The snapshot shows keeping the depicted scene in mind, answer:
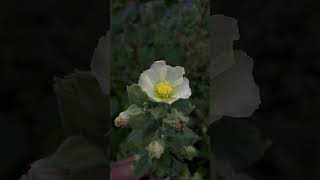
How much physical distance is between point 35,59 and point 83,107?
0.53 ft

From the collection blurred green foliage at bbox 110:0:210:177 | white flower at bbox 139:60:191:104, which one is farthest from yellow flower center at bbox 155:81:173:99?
blurred green foliage at bbox 110:0:210:177

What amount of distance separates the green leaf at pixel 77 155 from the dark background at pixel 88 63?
5 centimetres

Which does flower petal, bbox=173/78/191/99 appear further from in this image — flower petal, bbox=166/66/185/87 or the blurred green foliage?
the blurred green foliage

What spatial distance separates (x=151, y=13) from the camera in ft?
4.62

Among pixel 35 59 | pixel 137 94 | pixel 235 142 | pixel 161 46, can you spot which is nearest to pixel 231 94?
pixel 235 142

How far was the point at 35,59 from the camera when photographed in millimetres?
811

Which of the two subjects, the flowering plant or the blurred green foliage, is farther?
the blurred green foliage

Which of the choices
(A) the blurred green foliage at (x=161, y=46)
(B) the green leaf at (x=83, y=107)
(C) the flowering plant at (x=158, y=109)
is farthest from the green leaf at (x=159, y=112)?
(A) the blurred green foliage at (x=161, y=46)

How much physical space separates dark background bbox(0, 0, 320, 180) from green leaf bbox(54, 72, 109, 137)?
44 millimetres

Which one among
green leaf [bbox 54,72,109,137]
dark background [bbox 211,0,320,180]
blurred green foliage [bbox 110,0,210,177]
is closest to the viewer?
dark background [bbox 211,0,320,180]

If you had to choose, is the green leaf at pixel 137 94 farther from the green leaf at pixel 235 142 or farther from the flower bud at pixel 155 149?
the green leaf at pixel 235 142

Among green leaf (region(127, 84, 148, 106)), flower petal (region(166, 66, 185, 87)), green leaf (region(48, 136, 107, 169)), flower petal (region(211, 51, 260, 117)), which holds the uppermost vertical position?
flower petal (region(166, 66, 185, 87))

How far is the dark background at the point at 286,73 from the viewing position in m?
0.78

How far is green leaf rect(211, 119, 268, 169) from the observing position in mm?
925
